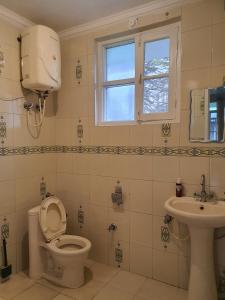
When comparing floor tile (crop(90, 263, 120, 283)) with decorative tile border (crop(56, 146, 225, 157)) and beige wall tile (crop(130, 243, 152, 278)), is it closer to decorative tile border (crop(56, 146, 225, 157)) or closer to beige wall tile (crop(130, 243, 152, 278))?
beige wall tile (crop(130, 243, 152, 278))

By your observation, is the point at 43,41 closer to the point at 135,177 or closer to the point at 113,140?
the point at 113,140

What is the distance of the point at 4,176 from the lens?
2.11 m

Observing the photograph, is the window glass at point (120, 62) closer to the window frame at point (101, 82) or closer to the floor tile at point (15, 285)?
the window frame at point (101, 82)

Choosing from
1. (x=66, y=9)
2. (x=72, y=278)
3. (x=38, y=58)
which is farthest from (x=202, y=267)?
(x=66, y=9)

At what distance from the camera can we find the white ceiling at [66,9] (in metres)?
1.96

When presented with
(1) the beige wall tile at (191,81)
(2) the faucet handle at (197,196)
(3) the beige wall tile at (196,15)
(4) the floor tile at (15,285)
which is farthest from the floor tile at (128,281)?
(3) the beige wall tile at (196,15)

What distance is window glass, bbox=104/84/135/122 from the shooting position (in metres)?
2.28

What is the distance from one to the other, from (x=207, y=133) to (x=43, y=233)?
1.63 metres

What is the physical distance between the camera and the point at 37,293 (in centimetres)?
193

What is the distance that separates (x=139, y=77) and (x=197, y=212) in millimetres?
1273

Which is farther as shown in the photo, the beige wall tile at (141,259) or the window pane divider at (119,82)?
the window pane divider at (119,82)

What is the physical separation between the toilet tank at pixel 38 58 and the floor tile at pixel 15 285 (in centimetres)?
175

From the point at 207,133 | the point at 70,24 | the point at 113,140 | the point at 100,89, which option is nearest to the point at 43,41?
the point at 70,24

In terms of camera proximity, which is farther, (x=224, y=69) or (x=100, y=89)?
(x=100, y=89)
